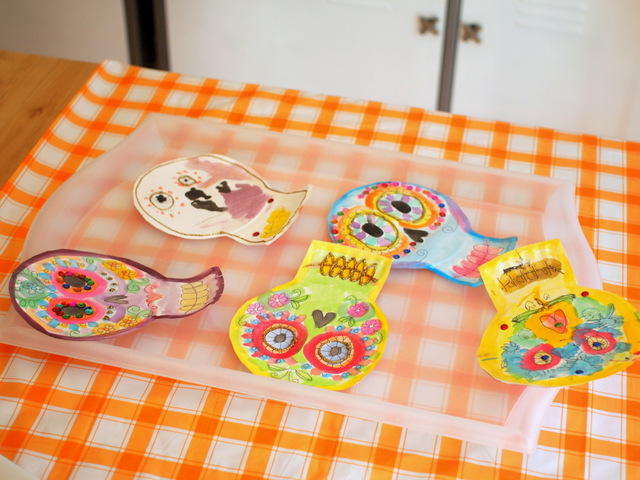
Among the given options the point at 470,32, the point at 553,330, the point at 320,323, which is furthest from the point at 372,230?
the point at 470,32

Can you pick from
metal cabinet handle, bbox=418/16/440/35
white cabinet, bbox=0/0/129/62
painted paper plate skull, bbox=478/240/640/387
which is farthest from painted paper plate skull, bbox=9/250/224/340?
white cabinet, bbox=0/0/129/62

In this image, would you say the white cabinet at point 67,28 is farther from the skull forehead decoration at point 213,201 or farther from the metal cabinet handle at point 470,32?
the skull forehead decoration at point 213,201

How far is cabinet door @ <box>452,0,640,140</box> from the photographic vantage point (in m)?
1.91

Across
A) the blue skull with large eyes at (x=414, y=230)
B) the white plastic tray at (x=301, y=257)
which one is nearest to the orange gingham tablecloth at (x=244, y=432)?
the white plastic tray at (x=301, y=257)

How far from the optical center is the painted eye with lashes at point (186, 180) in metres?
1.09

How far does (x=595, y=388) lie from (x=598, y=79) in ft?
4.45

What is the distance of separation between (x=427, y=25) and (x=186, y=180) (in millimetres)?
1159

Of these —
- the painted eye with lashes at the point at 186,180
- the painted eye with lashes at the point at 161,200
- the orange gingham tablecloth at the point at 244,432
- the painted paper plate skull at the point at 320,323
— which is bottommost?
the orange gingham tablecloth at the point at 244,432

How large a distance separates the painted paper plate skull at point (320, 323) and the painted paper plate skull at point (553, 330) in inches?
5.5

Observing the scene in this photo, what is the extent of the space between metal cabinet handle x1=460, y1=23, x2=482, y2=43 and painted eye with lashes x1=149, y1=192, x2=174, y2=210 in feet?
4.00

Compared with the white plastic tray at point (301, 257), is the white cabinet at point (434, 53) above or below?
below

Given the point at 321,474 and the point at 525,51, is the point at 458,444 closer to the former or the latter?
the point at 321,474

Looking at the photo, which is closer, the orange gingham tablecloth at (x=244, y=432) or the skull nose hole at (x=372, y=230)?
the orange gingham tablecloth at (x=244, y=432)

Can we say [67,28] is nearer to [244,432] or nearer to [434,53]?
[434,53]
